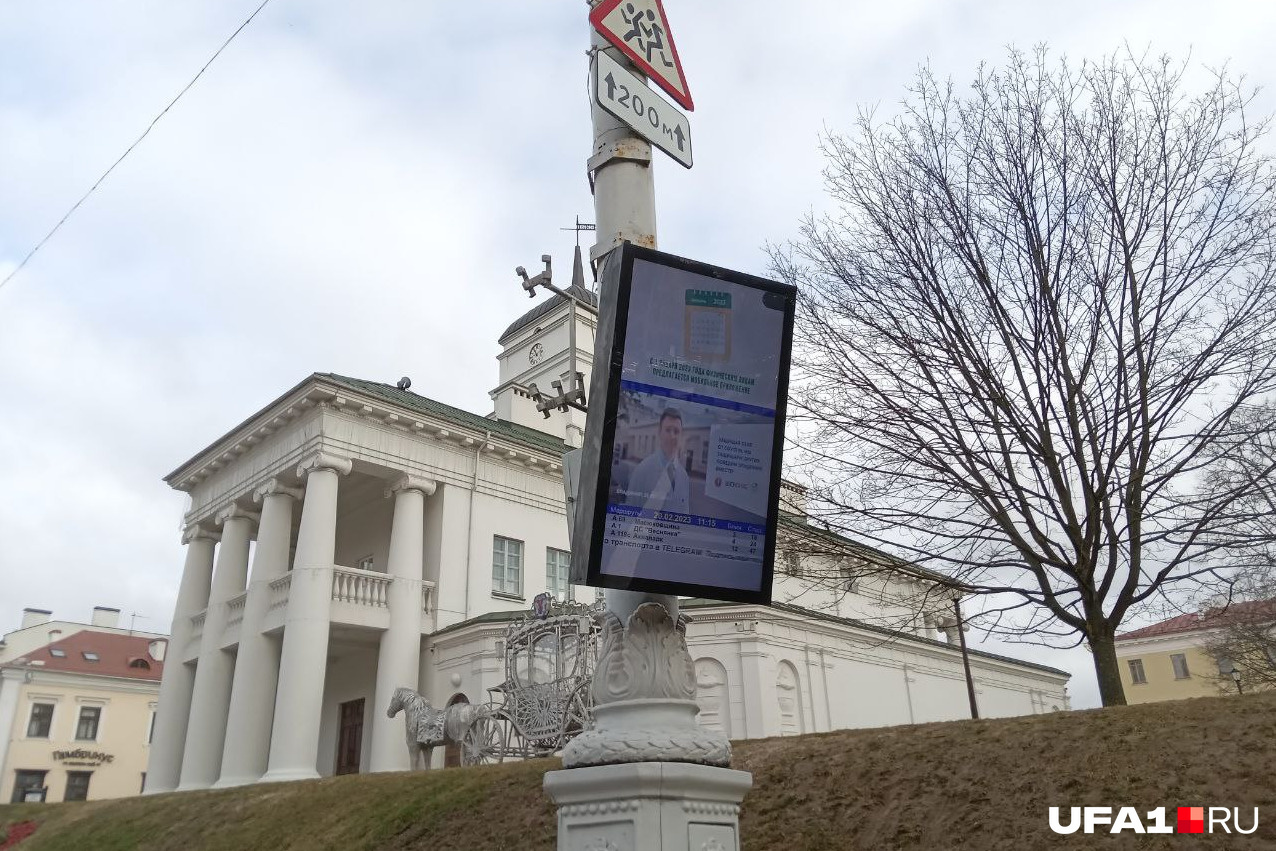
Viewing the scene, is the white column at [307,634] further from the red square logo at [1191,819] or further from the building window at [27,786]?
the building window at [27,786]

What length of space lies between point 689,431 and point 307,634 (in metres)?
22.9

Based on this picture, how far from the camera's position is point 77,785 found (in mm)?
54156

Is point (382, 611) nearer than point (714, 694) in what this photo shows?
No

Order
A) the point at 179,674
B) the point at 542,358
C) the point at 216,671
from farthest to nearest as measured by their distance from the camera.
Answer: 1. the point at 542,358
2. the point at 179,674
3. the point at 216,671

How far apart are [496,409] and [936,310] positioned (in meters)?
27.0

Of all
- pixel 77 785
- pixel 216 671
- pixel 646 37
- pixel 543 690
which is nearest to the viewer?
pixel 646 37

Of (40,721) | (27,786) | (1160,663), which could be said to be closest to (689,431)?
(27,786)

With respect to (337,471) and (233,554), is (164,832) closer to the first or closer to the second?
(337,471)

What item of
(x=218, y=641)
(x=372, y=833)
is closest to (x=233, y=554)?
(x=218, y=641)

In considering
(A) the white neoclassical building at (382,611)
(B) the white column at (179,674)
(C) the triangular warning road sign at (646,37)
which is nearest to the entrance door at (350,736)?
(A) the white neoclassical building at (382,611)

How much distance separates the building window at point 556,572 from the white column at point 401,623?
13.6 feet

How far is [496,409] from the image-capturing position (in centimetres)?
3756

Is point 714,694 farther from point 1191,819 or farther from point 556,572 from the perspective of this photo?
point 1191,819

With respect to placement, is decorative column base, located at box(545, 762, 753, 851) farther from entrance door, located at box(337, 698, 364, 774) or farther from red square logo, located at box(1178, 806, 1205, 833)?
entrance door, located at box(337, 698, 364, 774)
